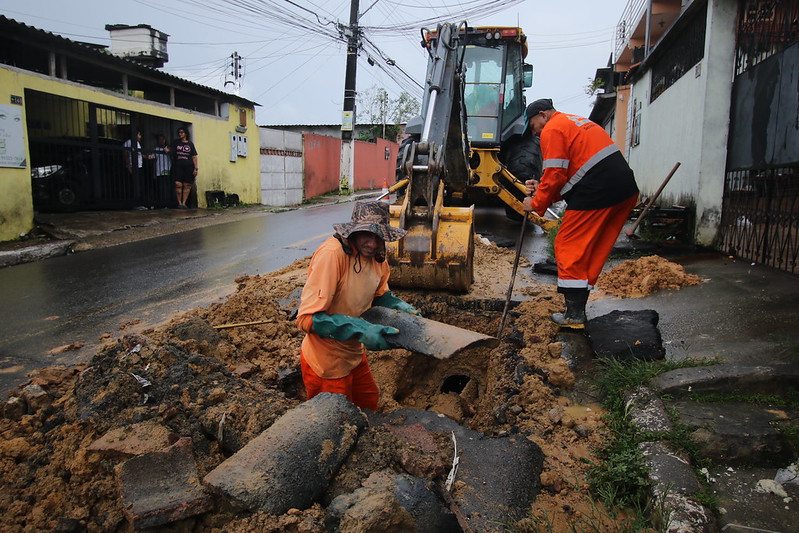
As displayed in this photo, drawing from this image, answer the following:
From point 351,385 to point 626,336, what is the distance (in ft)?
6.61

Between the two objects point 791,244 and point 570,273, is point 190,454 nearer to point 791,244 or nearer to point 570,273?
point 570,273

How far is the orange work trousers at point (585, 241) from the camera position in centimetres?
437

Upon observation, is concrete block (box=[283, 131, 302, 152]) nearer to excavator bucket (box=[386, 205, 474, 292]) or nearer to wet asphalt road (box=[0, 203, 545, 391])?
wet asphalt road (box=[0, 203, 545, 391])

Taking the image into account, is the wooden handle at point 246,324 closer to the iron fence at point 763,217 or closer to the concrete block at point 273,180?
the iron fence at point 763,217

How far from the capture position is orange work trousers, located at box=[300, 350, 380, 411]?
10.9 feet

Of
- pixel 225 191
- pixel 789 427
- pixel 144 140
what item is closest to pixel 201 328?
pixel 789 427

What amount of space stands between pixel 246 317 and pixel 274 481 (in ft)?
9.63

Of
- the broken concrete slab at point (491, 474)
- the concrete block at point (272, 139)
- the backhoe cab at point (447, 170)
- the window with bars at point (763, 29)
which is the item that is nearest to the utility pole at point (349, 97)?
the concrete block at point (272, 139)

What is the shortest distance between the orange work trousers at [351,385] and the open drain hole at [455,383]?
1185mm

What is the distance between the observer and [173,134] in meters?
14.7

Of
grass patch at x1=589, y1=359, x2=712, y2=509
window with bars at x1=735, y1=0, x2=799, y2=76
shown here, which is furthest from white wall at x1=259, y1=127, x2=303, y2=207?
grass patch at x1=589, y1=359, x2=712, y2=509

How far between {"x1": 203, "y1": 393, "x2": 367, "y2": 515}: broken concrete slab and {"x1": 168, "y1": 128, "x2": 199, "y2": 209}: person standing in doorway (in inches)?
495

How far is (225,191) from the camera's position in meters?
16.0

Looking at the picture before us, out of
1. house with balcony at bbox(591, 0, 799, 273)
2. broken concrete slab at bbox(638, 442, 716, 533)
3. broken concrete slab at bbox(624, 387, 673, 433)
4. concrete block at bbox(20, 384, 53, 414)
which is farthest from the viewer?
house with balcony at bbox(591, 0, 799, 273)
